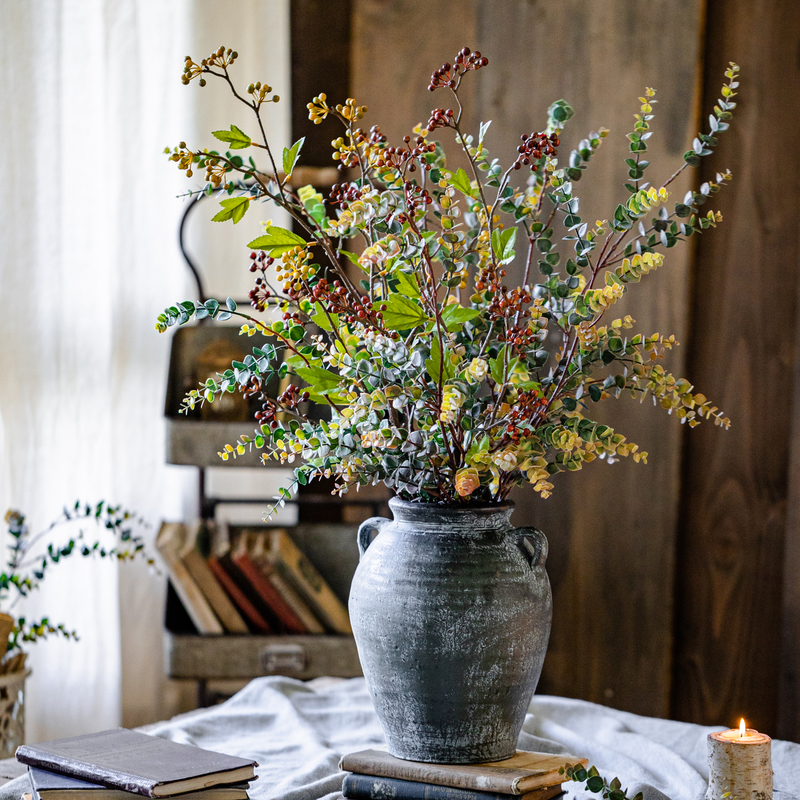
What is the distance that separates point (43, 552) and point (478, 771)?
1.15 meters

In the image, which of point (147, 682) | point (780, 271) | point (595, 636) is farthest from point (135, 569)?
point (780, 271)

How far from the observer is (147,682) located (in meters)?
1.96

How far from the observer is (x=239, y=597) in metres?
1.67

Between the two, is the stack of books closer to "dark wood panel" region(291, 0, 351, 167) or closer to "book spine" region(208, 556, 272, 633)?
"book spine" region(208, 556, 272, 633)

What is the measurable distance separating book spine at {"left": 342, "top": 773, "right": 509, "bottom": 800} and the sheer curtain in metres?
1.04

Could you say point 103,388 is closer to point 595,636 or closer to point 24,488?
point 24,488

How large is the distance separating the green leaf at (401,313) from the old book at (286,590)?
0.85 metres

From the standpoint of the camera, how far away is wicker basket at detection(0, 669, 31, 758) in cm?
135

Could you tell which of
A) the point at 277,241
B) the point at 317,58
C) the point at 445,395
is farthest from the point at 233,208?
the point at 317,58

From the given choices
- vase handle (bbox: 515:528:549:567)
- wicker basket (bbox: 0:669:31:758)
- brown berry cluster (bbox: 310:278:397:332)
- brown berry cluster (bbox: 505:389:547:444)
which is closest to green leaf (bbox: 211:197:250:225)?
brown berry cluster (bbox: 310:278:397:332)

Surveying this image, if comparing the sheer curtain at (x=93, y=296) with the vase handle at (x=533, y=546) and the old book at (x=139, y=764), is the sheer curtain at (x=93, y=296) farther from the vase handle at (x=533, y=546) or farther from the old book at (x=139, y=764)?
the vase handle at (x=533, y=546)

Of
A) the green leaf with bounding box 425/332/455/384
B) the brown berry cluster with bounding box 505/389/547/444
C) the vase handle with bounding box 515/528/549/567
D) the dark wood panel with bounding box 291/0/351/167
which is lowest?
the vase handle with bounding box 515/528/549/567

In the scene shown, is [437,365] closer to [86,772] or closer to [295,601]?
[86,772]

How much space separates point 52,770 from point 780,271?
1552 millimetres
